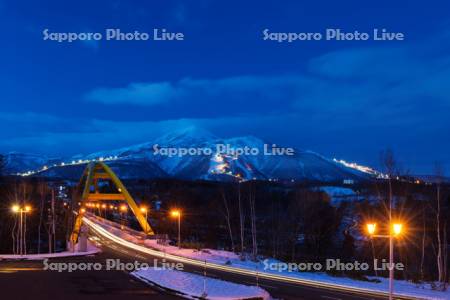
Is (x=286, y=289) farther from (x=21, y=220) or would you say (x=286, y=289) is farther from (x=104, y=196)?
(x=104, y=196)

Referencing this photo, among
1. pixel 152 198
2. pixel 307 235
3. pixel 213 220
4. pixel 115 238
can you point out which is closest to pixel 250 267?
pixel 307 235

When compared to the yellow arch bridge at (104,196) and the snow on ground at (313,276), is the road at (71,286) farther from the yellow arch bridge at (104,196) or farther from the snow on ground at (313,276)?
the yellow arch bridge at (104,196)

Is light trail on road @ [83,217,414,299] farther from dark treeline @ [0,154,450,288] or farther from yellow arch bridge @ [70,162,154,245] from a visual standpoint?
yellow arch bridge @ [70,162,154,245]

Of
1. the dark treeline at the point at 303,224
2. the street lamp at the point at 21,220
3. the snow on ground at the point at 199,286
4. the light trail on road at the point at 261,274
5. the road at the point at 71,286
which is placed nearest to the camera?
the snow on ground at the point at 199,286

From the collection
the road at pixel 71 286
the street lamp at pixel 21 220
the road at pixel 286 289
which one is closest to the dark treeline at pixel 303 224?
the street lamp at pixel 21 220

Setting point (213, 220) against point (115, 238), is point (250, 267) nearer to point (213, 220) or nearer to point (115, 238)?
point (115, 238)

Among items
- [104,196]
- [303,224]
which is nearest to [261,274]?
[303,224]

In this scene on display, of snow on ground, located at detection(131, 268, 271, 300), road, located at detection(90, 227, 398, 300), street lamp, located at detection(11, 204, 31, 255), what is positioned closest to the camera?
snow on ground, located at detection(131, 268, 271, 300)

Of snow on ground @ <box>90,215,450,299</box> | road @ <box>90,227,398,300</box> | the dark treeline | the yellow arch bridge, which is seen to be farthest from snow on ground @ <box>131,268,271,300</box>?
the yellow arch bridge

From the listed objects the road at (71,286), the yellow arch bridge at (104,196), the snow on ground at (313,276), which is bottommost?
the snow on ground at (313,276)
